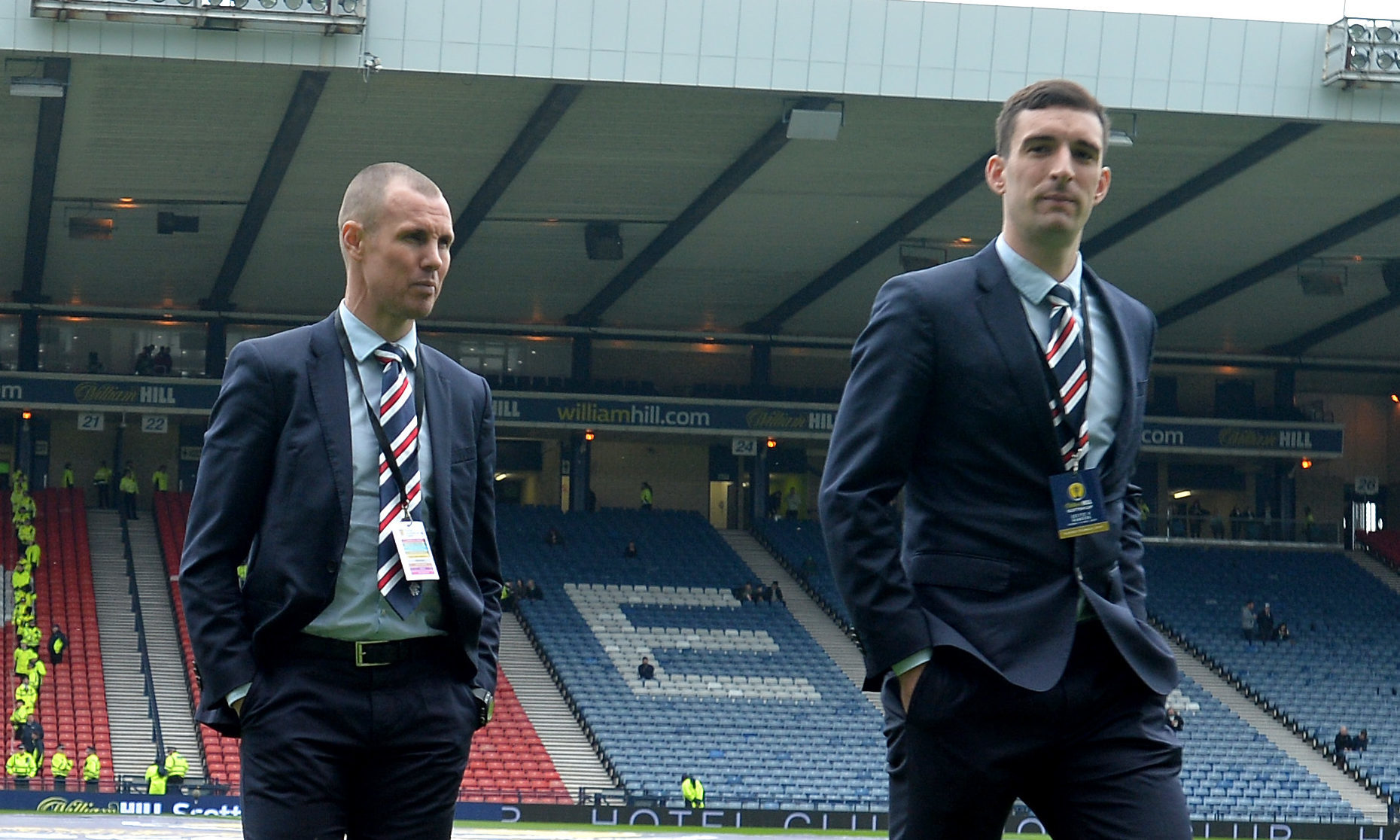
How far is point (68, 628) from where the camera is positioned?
104 ft

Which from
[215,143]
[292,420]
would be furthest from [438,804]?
[215,143]

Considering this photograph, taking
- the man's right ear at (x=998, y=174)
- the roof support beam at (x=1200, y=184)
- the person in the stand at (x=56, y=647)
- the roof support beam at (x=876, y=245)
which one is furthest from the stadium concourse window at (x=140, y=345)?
the man's right ear at (x=998, y=174)

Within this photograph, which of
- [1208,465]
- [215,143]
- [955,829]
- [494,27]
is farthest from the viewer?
[1208,465]

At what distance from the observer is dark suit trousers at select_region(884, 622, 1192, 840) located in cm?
376

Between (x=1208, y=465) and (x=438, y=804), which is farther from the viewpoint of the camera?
(x=1208, y=465)

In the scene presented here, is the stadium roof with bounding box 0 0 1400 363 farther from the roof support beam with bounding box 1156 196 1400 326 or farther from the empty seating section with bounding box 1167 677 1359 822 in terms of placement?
the empty seating section with bounding box 1167 677 1359 822

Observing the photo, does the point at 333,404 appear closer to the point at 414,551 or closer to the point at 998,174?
the point at 414,551

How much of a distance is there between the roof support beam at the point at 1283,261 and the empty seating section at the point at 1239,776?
707 centimetres

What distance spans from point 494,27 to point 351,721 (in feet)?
66.5

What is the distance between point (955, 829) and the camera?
388 cm

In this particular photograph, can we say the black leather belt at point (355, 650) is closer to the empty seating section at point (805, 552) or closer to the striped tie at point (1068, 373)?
the striped tie at point (1068, 373)

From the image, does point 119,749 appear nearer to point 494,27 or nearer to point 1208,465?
point 494,27

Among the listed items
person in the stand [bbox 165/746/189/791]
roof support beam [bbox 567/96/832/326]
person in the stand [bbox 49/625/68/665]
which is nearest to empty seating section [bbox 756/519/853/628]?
roof support beam [bbox 567/96/832/326]

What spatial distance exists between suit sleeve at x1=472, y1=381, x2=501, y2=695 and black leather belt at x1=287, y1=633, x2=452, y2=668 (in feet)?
0.74
